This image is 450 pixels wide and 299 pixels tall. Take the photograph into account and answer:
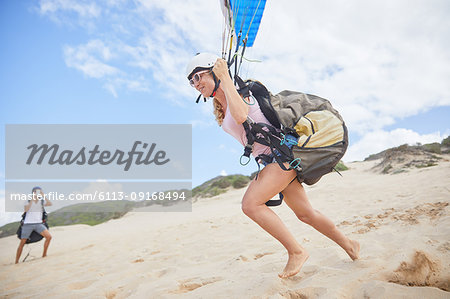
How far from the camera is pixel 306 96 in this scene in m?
2.44

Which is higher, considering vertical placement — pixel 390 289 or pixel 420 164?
pixel 420 164

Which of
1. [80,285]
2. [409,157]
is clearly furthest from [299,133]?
[409,157]

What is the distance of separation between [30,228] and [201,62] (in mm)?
6356

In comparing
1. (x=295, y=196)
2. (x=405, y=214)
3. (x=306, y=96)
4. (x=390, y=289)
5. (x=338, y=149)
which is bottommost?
(x=390, y=289)

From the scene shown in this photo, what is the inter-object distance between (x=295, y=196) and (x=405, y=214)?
2.59 m

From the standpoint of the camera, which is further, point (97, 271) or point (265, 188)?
point (97, 271)

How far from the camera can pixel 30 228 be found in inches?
257

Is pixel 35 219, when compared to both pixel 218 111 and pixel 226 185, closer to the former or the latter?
pixel 218 111

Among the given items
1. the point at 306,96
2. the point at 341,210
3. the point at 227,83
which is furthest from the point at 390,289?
the point at 341,210

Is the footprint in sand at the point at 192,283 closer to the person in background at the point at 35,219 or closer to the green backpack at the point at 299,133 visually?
the green backpack at the point at 299,133

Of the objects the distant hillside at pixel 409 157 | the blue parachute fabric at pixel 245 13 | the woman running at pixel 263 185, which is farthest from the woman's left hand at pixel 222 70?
the distant hillside at pixel 409 157

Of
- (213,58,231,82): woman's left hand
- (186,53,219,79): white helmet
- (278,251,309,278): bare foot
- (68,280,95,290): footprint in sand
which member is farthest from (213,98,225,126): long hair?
(68,280,95,290): footprint in sand

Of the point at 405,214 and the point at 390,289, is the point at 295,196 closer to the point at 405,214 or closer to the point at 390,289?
the point at 390,289

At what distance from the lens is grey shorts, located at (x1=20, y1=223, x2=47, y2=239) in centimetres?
647
